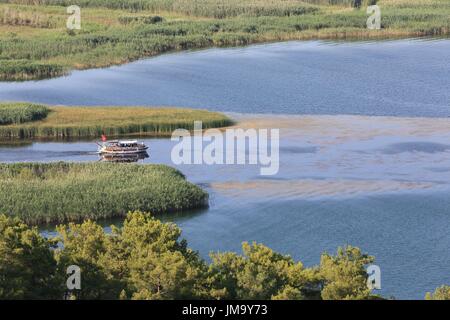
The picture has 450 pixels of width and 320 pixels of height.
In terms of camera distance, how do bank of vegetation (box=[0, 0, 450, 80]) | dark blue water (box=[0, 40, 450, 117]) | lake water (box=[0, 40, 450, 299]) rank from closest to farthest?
lake water (box=[0, 40, 450, 299]) < dark blue water (box=[0, 40, 450, 117]) < bank of vegetation (box=[0, 0, 450, 80])

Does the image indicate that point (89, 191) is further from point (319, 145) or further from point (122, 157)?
point (319, 145)

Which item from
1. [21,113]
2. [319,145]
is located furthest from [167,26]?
[319,145]

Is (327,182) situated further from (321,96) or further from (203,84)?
(203,84)

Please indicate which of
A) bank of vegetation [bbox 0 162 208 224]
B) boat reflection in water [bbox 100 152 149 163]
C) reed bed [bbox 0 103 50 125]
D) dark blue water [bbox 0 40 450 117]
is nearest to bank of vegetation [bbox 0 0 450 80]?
dark blue water [bbox 0 40 450 117]

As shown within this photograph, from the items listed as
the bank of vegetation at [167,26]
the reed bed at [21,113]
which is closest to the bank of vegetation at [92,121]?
the reed bed at [21,113]

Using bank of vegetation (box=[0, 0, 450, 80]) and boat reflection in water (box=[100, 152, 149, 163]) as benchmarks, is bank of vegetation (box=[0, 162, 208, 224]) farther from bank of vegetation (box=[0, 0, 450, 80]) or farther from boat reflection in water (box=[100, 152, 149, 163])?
bank of vegetation (box=[0, 0, 450, 80])
